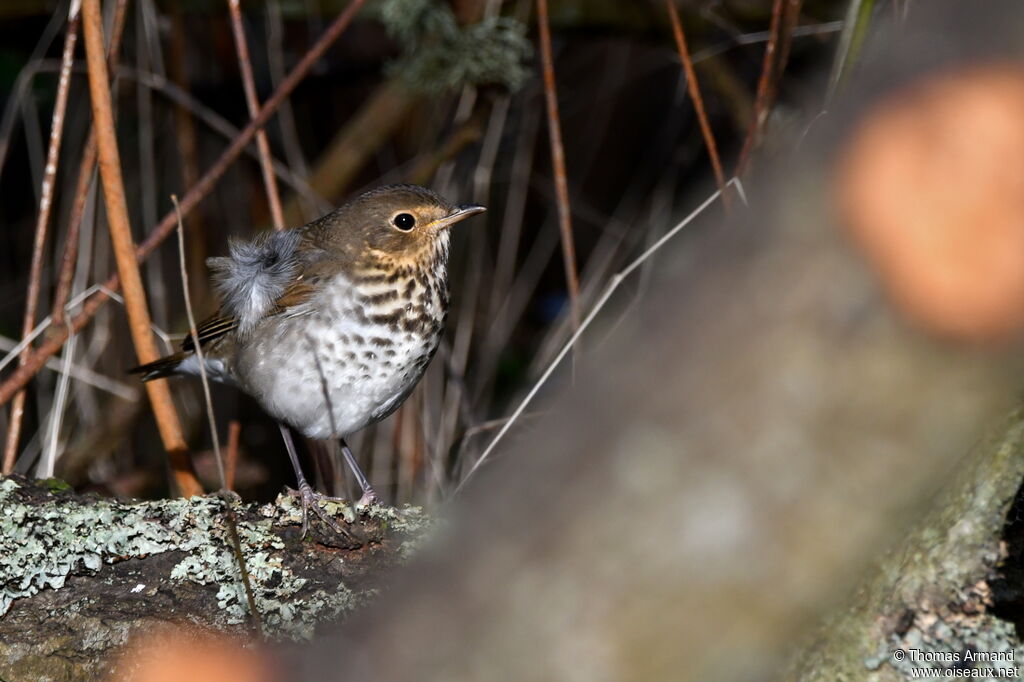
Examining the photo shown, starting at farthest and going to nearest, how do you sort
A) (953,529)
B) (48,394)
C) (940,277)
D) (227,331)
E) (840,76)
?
1. (48,394)
2. (227,331)
3. (840,76)
4. (953,529)
5. (940,277)

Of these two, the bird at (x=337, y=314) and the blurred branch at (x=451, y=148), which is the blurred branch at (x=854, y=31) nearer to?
the bird at (x=337, y=314)

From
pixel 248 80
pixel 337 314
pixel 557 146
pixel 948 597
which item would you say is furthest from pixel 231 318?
pixel 948 597

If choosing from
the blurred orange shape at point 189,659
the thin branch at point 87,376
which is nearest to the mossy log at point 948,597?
the blurred orange shape at point 189,659

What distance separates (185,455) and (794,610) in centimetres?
198

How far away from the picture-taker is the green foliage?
3.26m

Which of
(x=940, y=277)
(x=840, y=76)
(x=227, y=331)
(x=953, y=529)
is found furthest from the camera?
(x=227, y=331)

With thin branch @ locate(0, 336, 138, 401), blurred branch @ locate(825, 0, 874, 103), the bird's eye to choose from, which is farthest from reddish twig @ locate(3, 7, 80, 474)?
blurred branch @ locate(825, 0, 874, 103)

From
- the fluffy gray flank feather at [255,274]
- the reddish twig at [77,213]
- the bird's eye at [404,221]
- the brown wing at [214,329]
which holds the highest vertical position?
the reddish twig at [77,213]

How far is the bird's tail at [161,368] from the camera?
2463 millimetres

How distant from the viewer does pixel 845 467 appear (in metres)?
0.69

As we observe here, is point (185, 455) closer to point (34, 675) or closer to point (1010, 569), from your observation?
point (34, 675)

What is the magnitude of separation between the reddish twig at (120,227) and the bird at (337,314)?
77mm

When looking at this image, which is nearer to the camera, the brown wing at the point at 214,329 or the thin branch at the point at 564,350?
the thin branch at the point at 564,350

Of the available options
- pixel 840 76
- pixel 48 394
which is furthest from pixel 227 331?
pixel 840 76
